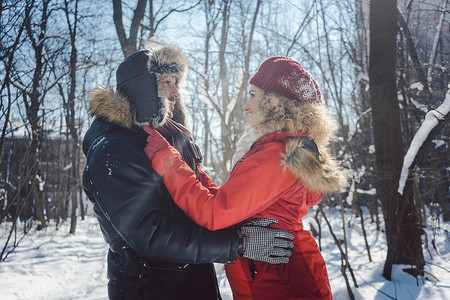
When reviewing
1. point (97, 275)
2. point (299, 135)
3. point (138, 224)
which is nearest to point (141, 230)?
point (138, 224)

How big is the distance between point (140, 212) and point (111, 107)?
610 millimetres

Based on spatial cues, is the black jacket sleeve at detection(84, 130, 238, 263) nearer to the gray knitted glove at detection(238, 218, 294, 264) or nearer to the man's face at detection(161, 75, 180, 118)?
the gray knitted glove at detection(238, 218, 294, 264)

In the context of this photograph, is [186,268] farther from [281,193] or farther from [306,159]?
[306,159]

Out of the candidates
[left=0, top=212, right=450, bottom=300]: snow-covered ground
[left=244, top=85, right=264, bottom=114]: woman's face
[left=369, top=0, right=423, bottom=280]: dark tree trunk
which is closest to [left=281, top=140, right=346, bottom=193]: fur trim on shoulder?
[left=244, top=85, right=264, bottom=114]: woman's face

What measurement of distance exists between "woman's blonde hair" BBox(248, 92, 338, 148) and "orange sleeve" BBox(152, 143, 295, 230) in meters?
0.33

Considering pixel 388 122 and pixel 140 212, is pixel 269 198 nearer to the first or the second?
pixel 140 212

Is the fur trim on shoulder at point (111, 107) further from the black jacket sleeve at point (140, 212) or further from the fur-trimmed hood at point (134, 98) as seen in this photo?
the black jacket sleeve at point (140, 212)

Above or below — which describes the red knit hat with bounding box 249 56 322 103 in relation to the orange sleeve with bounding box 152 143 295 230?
above

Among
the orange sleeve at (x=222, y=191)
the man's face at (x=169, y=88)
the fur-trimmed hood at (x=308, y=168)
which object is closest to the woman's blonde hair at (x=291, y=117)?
the fur-trimmed hood at (x=308, y=168)

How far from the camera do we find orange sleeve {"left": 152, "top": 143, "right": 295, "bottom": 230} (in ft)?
4.52

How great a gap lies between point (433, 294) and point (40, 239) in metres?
11.8

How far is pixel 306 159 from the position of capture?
1.55m

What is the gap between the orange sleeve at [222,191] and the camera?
1.38 meters

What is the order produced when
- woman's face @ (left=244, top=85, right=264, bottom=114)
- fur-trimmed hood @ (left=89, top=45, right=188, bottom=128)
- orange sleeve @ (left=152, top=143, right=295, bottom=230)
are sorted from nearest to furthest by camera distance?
orange sleeve @ (left=152, top=143, right=295, bottom=230) → fur-trimmed hood @ (left=89, top=45, right=188, bottom=128) → woman's face @ (left=244, top=85, right=264, bottom=114)
